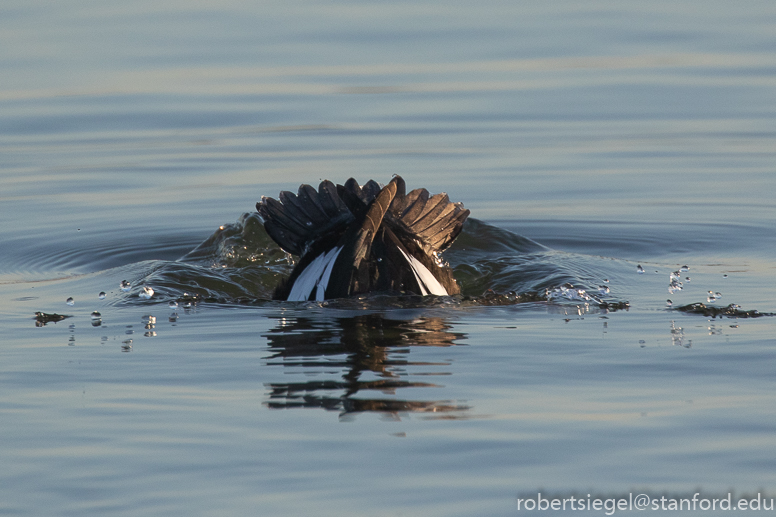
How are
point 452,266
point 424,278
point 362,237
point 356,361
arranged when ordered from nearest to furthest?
point 356,361 < point 362,237 < point 424,278 < point 452,266

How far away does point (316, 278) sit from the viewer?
6172 millimetres

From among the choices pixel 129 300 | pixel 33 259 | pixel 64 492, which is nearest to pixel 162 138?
pixel 33 259

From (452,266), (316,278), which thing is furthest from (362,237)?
(452,266)

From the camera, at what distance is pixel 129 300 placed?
664 centimetres

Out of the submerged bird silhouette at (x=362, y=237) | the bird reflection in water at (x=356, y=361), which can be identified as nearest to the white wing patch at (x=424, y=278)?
the submerged bird silhouette at (x=362, y=237)

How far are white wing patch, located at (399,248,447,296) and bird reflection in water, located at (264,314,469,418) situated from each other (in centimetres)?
31

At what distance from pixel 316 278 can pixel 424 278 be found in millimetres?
563

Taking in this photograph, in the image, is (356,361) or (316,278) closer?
(356,361)

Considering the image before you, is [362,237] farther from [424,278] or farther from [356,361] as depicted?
[356,361]

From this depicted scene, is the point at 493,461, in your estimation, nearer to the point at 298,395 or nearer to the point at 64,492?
the point at 298,395

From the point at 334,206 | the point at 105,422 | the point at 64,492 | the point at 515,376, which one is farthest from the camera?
A: the point at 334,206

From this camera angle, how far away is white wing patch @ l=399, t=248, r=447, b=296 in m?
6.09

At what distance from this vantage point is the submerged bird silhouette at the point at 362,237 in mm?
5910

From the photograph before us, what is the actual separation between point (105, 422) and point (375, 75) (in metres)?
10.7
